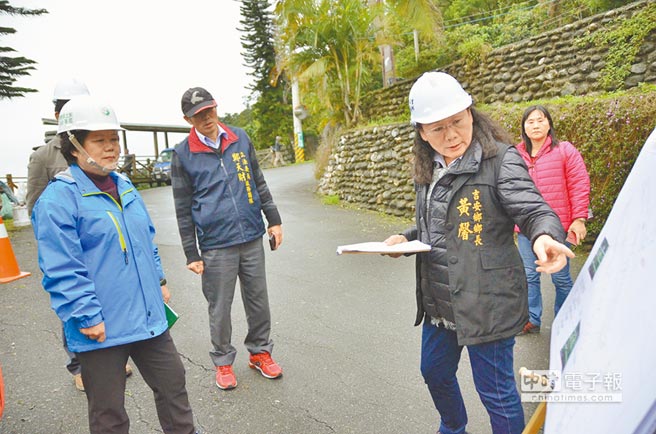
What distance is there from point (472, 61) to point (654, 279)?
11089mm

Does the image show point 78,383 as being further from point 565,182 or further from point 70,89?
point 565,182

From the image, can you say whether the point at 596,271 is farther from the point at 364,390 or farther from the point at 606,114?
the point at 606,114

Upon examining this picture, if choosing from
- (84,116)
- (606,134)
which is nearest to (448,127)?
(84,116)

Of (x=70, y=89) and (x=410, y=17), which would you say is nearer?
(x=70, y=89)

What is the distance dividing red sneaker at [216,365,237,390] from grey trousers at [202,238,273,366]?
42mm

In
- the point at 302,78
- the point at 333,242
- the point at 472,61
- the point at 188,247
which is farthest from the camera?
the point at 302,78

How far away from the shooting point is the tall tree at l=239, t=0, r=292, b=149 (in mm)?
34812

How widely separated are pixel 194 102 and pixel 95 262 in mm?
1382

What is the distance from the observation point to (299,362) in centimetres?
373

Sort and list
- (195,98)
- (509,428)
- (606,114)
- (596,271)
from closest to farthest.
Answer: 1. (596,271)
2. (509,428)
3. (195,98)
4. (606,114)


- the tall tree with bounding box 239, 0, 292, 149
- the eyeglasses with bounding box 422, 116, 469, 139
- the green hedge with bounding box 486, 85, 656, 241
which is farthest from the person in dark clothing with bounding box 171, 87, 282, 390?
the tall tree with bounding box 239, 0, 292, 149

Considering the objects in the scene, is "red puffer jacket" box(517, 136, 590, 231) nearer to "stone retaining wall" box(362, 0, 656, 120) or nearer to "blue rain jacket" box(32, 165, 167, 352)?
"blue rain jacket" box(32, 165, 167, 352)

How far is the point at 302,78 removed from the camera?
492 inches

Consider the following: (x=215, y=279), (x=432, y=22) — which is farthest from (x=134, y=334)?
(x=432, y=22)
